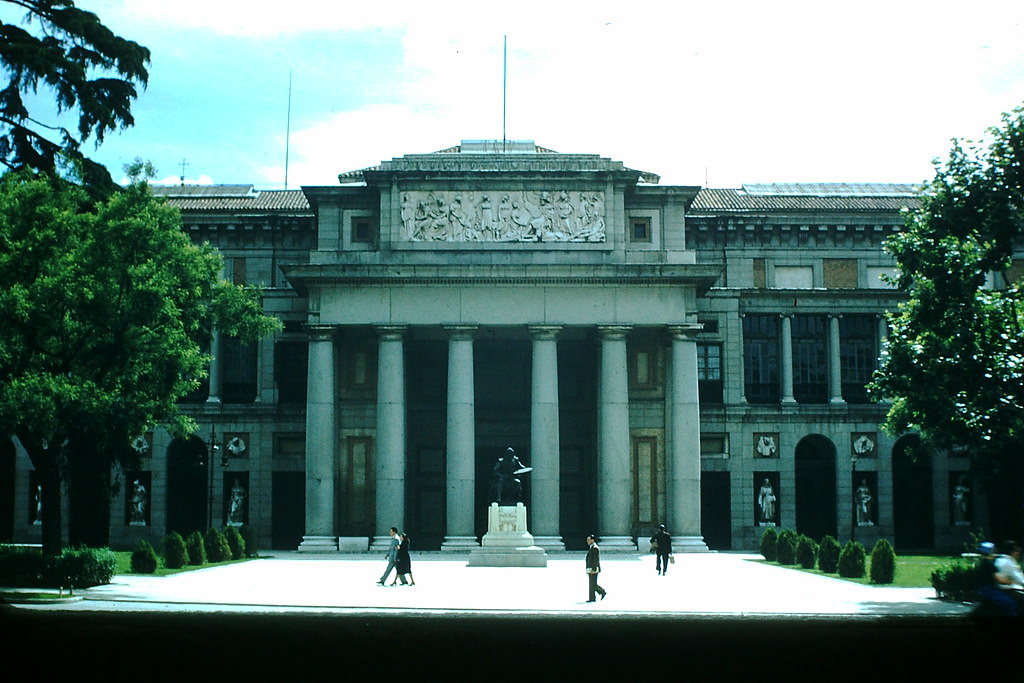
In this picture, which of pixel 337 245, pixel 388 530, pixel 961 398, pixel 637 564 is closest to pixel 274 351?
pixel 337 245

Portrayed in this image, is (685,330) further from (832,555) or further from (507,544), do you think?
(832,555)

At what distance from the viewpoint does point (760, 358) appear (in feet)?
224

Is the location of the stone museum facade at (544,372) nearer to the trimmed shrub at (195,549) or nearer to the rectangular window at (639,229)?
the rectangular window at (639,229)

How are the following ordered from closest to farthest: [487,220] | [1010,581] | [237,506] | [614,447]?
[1010,581], [614,447], [487,220], [237,506]

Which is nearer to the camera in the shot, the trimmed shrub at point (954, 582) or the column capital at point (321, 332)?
the trimmed shrub at point (954, 582)

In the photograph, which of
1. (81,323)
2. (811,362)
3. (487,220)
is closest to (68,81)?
(81,323)

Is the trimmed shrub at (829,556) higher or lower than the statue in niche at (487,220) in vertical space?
lower

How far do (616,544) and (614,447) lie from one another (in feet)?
15.7

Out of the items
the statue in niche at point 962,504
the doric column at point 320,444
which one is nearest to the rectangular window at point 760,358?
the statue in niche at point 962,504

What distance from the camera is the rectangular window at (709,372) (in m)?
67.6

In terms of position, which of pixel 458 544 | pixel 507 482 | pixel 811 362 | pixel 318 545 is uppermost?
pixel 811 362

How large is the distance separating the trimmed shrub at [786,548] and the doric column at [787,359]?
52.4 ft

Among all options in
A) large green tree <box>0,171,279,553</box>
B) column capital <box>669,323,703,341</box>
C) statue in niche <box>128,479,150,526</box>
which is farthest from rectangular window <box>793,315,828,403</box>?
large green tree <box>0,171,279,553</box>

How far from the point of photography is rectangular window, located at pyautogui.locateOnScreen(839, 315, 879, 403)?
6800cm
